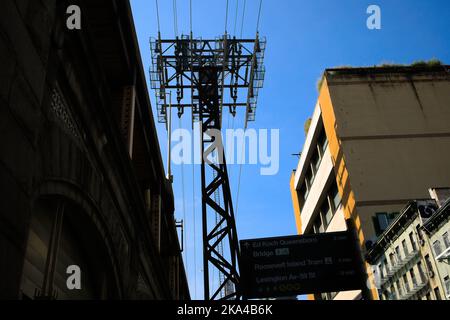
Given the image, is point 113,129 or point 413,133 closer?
point 113,129

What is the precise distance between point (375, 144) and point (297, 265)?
2051 centimetres

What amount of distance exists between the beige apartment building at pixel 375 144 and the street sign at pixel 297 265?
A: 1584cm

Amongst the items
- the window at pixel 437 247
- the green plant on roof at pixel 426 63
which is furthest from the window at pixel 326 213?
the green plant on roof at pixel 426 63

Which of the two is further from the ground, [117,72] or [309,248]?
[117,72]

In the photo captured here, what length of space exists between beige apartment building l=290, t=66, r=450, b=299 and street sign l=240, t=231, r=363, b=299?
1584 centimetres

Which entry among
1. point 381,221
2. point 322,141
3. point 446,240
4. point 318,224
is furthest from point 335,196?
point 446,240

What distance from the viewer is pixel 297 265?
1234cm

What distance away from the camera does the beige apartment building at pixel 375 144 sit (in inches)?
1116

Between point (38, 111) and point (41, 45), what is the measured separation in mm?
773

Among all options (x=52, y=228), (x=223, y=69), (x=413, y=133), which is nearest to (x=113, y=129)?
(x=52, y=228)

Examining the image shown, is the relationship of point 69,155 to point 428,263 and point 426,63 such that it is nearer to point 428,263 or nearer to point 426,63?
point 428,263

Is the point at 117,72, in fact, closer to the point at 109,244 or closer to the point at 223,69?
the point at 109,244

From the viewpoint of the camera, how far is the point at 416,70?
3428cm
